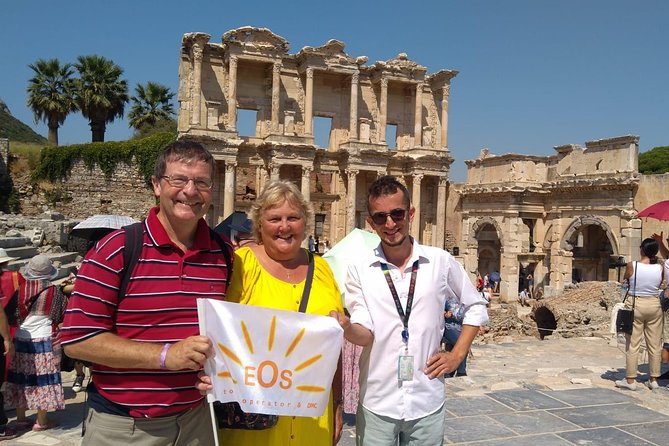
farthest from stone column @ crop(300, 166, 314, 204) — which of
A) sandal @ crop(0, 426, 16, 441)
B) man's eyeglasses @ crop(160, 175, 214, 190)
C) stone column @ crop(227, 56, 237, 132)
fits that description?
man's eyeglasses @ crop(160, 175, 214, 190)

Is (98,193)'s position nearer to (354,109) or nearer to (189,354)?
(354,109)

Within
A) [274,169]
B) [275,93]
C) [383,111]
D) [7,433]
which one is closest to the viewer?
[7,433]

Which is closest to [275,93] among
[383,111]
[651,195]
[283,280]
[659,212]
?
[383,111]

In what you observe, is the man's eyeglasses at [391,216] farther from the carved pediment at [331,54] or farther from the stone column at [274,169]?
the carved pediment at [331,54]

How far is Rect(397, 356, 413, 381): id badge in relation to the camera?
2951mm

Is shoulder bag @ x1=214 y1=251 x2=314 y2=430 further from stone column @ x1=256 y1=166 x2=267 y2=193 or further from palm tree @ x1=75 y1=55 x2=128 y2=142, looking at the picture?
palm tree @ x1=75 y1=55 x2=128 y2=142

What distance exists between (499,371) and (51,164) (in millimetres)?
25858

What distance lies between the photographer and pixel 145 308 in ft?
7.95

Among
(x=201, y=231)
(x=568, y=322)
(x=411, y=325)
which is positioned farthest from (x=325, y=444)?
(x=568, y=322)

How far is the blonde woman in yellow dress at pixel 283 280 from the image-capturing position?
2.82 metres

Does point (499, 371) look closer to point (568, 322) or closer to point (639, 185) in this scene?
point (568, 322)

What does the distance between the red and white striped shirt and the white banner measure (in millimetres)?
133

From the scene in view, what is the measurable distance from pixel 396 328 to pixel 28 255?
12.8 m

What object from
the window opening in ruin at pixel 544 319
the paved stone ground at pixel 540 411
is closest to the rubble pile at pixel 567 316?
the window opening in ruin at pixel 544 319
